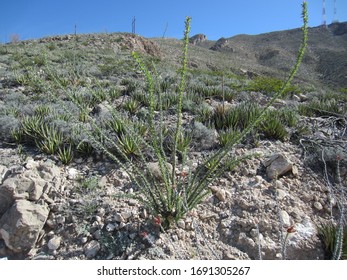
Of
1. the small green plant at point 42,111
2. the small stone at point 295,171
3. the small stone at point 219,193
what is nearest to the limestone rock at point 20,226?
the small stone at point 219,193

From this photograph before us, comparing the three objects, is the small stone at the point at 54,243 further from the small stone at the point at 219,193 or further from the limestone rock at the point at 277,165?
the limestone rock at the point at 277,165

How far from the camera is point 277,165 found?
3312 mm

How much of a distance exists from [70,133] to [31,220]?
6.13 feet

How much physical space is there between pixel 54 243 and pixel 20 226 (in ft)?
1.09

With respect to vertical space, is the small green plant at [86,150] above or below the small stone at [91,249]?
above

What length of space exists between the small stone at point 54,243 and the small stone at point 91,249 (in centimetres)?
26

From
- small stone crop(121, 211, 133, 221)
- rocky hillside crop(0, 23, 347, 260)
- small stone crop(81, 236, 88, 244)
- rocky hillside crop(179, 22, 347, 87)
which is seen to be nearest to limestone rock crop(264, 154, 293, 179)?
rocky hillside crop(0, 23, 347, 260)

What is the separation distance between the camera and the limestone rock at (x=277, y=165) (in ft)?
10.7

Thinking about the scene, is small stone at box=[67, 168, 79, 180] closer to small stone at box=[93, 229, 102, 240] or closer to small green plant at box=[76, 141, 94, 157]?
small green plant at box=[76, 141, 94, 157]

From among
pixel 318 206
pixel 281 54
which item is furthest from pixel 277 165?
pixel 281 54

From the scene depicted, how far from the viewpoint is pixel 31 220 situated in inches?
94.2

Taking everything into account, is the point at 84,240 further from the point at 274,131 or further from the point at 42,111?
the point at 42,111

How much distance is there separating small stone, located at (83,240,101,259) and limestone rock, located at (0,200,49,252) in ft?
1.59

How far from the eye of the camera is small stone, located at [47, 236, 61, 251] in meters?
2.35
